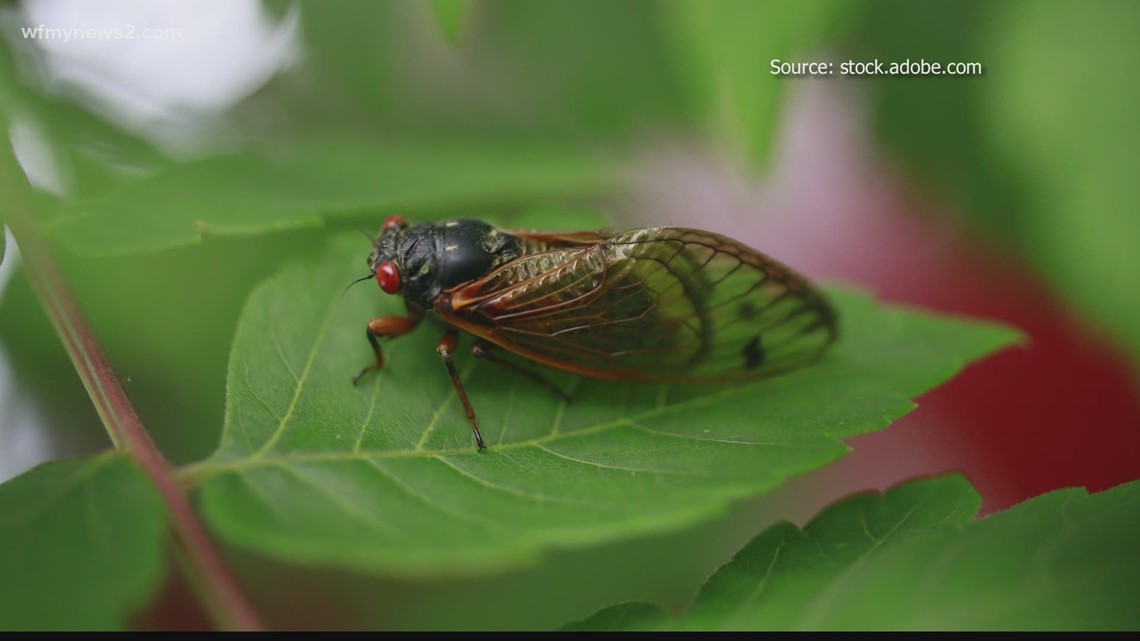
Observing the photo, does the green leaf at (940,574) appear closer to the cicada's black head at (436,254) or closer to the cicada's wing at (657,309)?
the cicada's wing at (657,309)

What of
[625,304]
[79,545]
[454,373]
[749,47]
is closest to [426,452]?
[454,373]

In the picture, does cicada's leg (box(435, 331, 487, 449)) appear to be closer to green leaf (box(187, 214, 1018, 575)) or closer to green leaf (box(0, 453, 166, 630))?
green leaf (box(187, 214, 1018, 575))

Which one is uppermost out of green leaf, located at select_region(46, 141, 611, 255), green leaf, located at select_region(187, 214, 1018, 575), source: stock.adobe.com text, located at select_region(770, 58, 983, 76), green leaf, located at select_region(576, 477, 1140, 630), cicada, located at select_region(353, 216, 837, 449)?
source: stock.adobe.com text, located at select_region(770, 58, 983, 76)

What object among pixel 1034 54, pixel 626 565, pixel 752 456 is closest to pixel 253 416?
pixel 752 456

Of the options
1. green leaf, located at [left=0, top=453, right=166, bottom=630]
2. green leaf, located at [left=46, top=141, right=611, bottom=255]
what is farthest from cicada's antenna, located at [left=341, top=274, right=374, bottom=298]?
green leaf, located at [left=0, top=453, right=166, bottom=630]

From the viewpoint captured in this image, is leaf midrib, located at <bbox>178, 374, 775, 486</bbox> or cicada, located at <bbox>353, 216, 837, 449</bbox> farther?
cicada, located at <bbox>353, 216, 837, 449</bbox>

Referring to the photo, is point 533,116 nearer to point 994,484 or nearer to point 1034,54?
point 1034,54

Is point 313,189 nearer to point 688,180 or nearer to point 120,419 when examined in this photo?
point 120,419

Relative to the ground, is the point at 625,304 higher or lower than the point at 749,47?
lower
